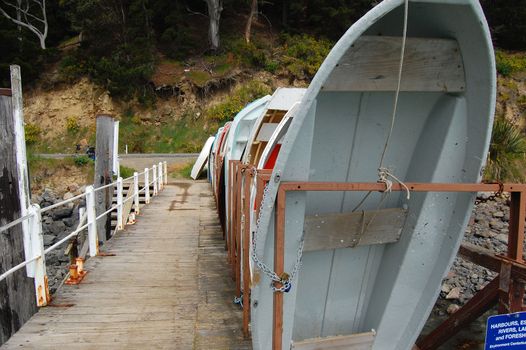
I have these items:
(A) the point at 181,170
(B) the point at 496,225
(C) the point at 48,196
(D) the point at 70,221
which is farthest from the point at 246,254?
(C) the point at 48,196

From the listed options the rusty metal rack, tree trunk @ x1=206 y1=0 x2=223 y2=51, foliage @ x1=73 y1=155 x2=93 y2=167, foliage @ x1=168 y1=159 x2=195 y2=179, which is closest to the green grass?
tree trunk @ x1=206 y1=0 x2=223 y2=51

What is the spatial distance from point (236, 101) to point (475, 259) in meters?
25.1

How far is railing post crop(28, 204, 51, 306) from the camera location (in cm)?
369

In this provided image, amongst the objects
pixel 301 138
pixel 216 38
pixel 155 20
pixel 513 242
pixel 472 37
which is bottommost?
pixel 513 242

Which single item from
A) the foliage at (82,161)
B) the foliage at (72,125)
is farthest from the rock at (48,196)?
the foliage at (72,125)

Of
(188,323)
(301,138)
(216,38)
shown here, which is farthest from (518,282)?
(216,38)

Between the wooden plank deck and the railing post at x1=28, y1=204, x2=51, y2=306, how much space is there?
132mm

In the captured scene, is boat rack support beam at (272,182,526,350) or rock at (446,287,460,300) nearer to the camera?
boat rack support beam at (272,182,526,350)

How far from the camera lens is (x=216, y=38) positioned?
1184 inches

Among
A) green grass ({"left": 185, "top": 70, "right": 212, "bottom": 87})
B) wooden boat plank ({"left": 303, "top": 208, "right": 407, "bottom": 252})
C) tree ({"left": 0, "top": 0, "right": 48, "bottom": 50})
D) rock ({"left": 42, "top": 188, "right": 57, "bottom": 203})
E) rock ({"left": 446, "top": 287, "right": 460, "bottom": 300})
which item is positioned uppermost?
tree ({"left": 0, "top": 0, "right": 48, "bottom": 50})

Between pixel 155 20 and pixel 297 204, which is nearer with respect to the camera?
pixel 297 204

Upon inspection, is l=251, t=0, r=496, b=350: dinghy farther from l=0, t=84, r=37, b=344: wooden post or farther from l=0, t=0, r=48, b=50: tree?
l=0, t=0, r=48, b=50: tree

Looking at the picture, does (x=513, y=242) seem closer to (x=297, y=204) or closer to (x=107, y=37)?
(x=297, y=204)

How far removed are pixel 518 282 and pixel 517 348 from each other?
564mm
